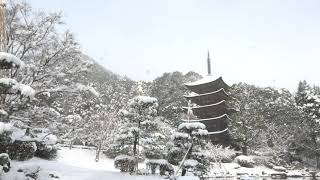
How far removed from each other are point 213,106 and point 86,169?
80.5ft

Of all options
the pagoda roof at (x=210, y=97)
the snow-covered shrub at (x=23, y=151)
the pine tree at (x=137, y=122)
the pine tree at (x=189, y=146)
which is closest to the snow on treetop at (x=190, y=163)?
the pine tree at (x=189, y=146)

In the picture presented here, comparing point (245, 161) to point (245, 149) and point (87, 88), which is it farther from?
point (87, 88)

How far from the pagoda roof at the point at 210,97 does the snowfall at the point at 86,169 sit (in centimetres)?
957

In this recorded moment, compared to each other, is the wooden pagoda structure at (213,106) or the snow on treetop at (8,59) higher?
the wooden pagoda structure at (213,106)

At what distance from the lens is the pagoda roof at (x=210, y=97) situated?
3941 centimetres

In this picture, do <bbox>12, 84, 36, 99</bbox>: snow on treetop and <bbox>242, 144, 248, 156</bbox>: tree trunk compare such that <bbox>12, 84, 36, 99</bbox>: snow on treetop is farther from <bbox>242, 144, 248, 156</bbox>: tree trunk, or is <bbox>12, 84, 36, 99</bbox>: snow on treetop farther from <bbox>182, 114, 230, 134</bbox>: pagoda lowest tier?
<bbox>242, 144, 248, 156</bbox>: tree trunk

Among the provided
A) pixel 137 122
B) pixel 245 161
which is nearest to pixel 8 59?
pixel 137 122

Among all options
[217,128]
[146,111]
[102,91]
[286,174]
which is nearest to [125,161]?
[146,111]

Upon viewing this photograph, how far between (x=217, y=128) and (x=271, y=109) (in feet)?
46.0

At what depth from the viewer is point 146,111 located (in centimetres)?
1653

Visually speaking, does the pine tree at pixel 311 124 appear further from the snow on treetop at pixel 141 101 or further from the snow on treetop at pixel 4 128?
the snow on treetop at pixel 4 128

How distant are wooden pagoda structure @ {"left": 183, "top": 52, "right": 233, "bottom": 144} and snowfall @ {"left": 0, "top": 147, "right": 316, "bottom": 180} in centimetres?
445

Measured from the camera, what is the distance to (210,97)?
40.4 m

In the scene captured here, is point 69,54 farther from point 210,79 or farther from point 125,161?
point 210,79
